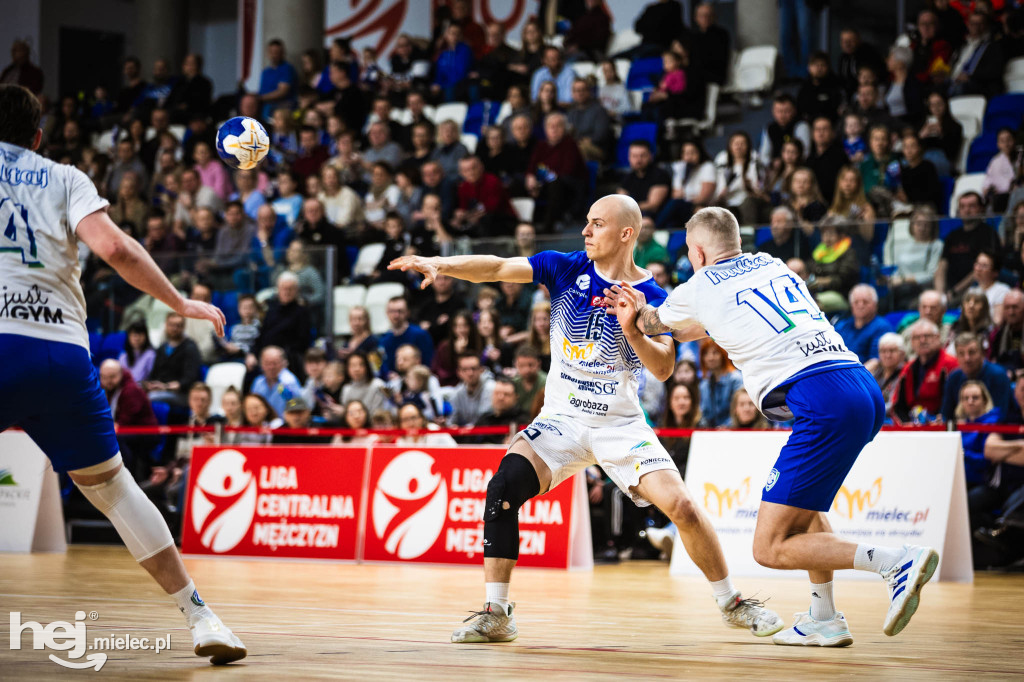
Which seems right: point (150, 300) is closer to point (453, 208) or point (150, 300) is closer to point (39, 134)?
point (453, 208)

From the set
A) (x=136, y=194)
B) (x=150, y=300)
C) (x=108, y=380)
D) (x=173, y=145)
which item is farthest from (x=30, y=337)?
(x=173, y=145)

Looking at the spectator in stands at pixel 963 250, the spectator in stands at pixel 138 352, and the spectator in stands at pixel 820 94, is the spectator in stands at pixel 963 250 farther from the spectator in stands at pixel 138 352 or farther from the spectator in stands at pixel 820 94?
the spectator in stands at pixel 138 352

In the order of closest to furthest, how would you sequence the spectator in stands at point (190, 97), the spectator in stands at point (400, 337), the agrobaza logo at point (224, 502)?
the agrobaza logo at point (224, 502), the spectator in stands at point (400, 337), the spectator in stands at point (190, 97)

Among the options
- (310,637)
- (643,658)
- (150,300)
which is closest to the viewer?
(643,658)

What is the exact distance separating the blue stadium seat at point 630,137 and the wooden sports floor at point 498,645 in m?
8.15

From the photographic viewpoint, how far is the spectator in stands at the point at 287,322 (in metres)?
16.1

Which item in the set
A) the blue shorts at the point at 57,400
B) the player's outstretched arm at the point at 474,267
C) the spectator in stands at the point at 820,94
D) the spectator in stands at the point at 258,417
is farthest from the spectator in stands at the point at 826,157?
the blue shorts at the point at 57,400

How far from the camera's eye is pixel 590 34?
64.8 feet

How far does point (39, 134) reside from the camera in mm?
4910

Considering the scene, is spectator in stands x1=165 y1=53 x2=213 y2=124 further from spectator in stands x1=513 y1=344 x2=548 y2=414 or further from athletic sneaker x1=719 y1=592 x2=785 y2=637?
athletic sneaker x1=719 y1=592 x2=785 y2=637

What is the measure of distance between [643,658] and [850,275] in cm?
867

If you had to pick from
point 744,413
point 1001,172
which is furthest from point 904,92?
point 744,413

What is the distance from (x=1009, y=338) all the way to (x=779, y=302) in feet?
24.7

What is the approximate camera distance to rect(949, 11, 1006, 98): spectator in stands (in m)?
16.2
